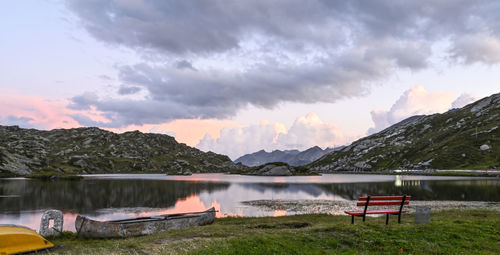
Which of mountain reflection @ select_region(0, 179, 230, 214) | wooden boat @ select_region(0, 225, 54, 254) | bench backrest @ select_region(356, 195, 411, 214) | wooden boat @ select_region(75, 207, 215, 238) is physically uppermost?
bench backrest @ select_region(356, 195, 411, 214)

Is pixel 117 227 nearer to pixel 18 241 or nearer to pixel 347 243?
pixel 18 241

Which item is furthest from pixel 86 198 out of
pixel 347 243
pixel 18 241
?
pixel 347 243

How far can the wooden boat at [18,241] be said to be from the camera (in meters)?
16.8

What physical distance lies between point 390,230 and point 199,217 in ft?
62.6

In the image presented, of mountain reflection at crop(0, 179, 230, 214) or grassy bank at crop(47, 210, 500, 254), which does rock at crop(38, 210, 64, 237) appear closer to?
grassy bank at crop(47, 210, 500, 254)

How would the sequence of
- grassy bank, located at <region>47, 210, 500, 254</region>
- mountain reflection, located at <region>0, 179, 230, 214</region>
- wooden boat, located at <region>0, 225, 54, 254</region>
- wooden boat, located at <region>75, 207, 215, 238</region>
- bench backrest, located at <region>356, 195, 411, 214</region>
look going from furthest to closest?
mountain reflection, located at <region>0, 179, 230, 214</region>, wooden boat, located at <region>75, 207, 215, 238</region>, bench backrest, located at <region>356, 195, 411, 214</region>, wooden boat, located at <region>0, 225, 54, 254</region>, grassy bank, located at <region>47, 210, 500, 254</region>

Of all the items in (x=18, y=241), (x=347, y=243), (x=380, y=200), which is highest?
(x=380, y=200)

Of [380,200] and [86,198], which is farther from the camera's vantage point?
[86,198]

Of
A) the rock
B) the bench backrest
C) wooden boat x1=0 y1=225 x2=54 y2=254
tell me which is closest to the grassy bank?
wooden boat x1=0 y1=225 x2=54 y2=254

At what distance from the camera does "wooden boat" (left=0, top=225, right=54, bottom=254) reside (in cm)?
1680

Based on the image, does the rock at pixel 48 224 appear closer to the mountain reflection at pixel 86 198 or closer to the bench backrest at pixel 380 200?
the mountain reflection at pixel 86 198

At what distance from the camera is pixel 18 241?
17.5 meters

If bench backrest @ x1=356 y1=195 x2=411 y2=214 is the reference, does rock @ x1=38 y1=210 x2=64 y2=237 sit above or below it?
below

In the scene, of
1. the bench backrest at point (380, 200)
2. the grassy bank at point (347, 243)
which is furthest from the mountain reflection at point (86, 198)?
the bench backrest at point (380, 200)
